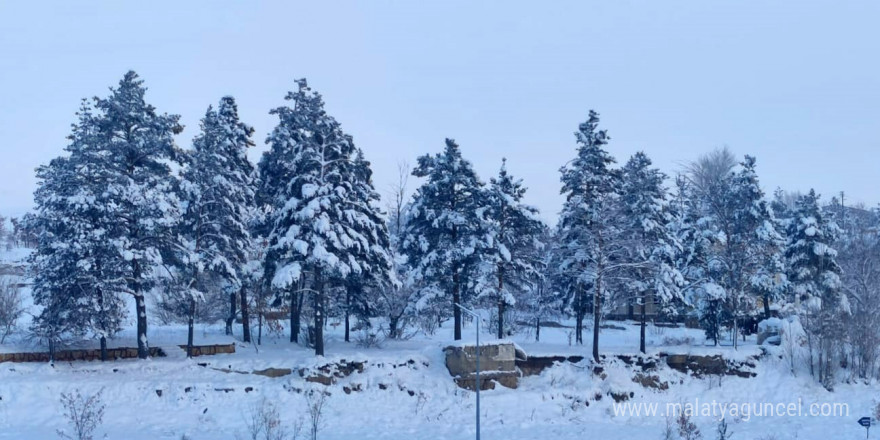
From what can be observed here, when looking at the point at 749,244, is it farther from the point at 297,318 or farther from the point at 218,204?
the point at 218,204

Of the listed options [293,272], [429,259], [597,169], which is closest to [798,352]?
[597,169]

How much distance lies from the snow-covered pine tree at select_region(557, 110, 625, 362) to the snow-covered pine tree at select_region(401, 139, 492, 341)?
4.52 metres

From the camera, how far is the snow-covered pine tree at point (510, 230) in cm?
3434

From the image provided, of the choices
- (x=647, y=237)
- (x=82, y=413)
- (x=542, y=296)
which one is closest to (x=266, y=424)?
(x=82, y=413)

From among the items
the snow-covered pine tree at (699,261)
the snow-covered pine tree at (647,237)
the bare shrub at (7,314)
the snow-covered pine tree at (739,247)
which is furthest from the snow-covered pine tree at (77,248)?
the snow-covered pine tree at (739,247)

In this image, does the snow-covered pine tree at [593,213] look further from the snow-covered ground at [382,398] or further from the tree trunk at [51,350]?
the tree trunk at [51,350]

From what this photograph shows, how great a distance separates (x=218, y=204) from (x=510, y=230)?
1530 cm

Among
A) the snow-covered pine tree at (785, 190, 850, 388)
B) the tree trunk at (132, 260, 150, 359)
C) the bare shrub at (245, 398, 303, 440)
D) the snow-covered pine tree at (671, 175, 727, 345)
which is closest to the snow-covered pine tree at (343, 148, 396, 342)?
the bare shrub at (245, 398, 303, 440)

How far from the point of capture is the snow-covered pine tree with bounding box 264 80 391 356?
2761 cm

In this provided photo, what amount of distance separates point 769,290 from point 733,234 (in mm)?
4829

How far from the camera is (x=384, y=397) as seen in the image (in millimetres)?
27453

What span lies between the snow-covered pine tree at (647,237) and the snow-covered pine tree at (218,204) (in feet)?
63.7

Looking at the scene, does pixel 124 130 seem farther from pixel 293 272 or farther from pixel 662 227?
pixel 662 227

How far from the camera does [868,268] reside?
122ft
